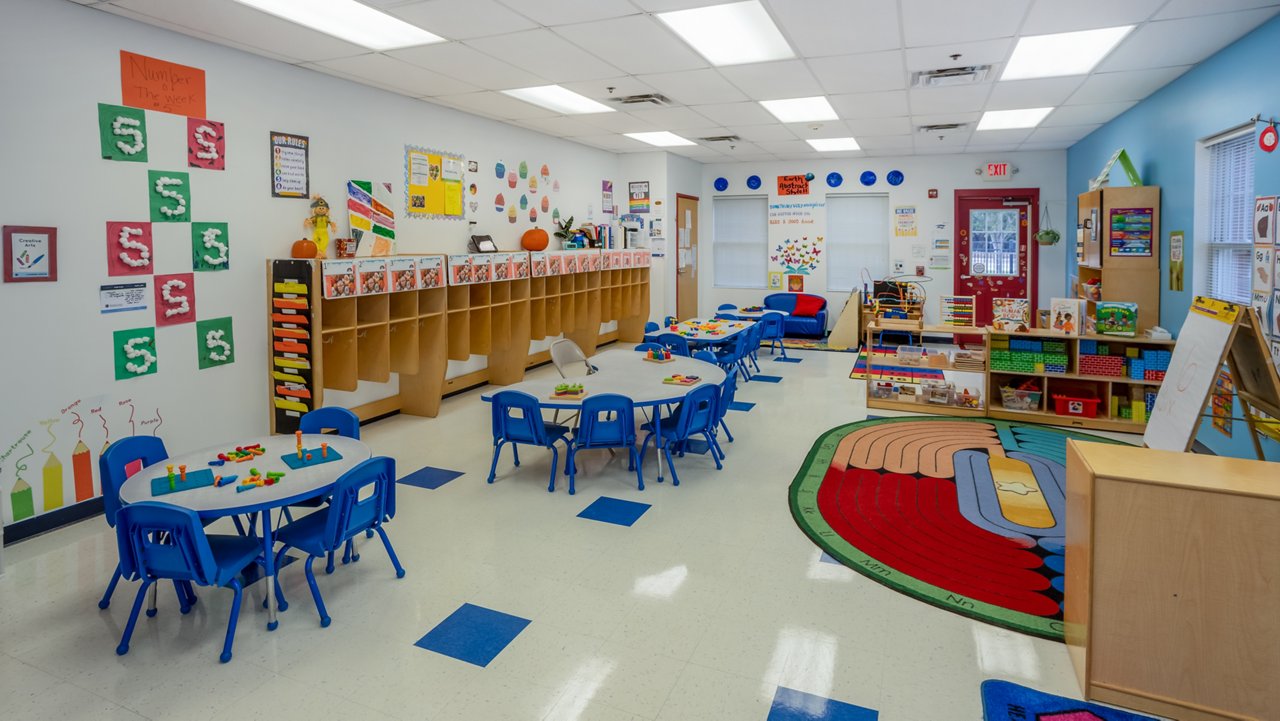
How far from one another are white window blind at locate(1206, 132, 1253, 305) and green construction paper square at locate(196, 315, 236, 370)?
7.10m

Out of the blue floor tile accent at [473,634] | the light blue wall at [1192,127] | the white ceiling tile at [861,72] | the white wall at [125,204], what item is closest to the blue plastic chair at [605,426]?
the blue floor tile accent at [473,634]

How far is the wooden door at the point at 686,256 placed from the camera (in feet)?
38.0

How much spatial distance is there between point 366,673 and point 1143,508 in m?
2.93

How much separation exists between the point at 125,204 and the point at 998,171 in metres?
10.8

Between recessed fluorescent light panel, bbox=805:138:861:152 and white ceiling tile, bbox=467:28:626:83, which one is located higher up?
recessed fluorescent light panel, bbox=805:138:861:152

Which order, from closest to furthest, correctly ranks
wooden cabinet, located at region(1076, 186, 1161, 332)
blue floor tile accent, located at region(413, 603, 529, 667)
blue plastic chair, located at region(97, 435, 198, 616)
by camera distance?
1. blue floor tile accent, located at region(413, 603, 529, 667)
2. blue plastic chair, located at region(97, 435, 198, 616)
3. wooden cabinet, located at region(1076, 186, 1161, 332)

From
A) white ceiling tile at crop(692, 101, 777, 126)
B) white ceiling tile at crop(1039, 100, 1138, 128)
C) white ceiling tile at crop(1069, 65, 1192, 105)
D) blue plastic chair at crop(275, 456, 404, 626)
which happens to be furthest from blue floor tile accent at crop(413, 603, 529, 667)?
white ceiling tile at crop(1039, 100, 1138, 128)

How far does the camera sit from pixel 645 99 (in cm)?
695

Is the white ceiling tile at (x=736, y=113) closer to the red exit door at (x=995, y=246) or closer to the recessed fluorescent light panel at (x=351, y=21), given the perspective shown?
the recessed fluorescent light panel at (x=351, y=21)

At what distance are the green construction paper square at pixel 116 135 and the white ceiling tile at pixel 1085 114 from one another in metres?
7.97

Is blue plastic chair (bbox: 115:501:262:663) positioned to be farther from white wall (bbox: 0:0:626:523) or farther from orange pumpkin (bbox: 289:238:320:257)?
orange pumpkin (bbox: 289:238:320:257)

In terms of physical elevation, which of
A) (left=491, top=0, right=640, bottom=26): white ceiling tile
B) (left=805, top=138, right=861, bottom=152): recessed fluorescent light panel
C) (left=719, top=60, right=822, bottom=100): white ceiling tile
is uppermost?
(left=805, top=138, right=861, bottom=152): recessed fluorescent light panel

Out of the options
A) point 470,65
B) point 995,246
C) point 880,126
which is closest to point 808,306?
point 995,246

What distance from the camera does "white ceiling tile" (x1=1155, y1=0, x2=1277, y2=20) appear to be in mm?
4164
